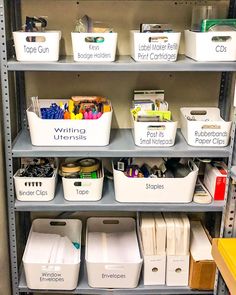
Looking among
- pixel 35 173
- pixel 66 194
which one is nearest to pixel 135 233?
pixel 66 194

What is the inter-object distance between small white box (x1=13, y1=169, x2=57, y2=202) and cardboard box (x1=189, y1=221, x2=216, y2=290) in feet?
2.08

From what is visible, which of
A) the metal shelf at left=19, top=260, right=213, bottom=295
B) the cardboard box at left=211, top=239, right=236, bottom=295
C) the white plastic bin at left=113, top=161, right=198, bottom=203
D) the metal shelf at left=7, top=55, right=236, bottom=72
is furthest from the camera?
the metal shelf at left=19, top=260, right=213, bottom=295

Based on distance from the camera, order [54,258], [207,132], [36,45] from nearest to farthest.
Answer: [36,45] < [207,132] < [54,258]

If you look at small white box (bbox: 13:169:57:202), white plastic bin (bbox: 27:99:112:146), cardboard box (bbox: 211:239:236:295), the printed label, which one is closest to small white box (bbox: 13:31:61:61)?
white plastic bin (bbox: 27:99:112:146)

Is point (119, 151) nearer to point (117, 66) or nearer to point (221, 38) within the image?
point (117, 66)

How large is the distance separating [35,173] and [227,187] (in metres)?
0.75

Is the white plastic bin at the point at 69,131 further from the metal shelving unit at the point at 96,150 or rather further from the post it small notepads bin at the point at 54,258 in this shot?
the post it small notepads bin at the point at 54,258

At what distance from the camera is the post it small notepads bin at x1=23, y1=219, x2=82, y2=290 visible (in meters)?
1.59

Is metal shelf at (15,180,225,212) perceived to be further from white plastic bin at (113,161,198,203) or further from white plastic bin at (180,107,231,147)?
white plastic bin at (180,107,231,147)

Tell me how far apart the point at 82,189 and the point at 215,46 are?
0.73 metres

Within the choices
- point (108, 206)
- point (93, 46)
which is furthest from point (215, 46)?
point (108, 206)

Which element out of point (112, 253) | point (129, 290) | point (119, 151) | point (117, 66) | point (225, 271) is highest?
point (117, 66)

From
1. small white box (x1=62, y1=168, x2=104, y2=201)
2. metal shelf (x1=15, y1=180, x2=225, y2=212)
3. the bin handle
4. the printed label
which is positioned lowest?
metal shelf (x1=15, y1=180, x2=225, y2=212)

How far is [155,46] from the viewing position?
1.45 meters
